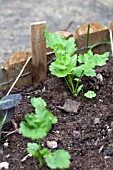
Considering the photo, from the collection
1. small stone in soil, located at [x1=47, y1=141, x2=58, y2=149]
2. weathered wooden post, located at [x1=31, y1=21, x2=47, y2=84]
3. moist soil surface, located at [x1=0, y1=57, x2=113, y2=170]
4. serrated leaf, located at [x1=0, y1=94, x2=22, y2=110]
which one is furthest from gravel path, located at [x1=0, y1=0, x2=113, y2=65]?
small stone in soil, located at [x1=47, y1=141, x2=58, y2=149]

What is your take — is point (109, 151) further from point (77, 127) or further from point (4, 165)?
point (4, 165)

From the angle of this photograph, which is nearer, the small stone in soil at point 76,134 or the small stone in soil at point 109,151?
the small stone in soil at point 109,151

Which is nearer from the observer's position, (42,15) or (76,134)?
(76,134)

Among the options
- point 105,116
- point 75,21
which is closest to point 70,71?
point 105,116

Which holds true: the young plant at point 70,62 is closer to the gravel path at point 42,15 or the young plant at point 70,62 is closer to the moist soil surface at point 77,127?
the moist soil surface at point 77,127

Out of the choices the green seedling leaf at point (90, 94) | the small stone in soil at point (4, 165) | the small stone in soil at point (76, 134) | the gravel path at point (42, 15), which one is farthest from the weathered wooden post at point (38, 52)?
the gravel path at point (42, 15)

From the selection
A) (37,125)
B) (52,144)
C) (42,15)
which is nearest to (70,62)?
(52,144)
